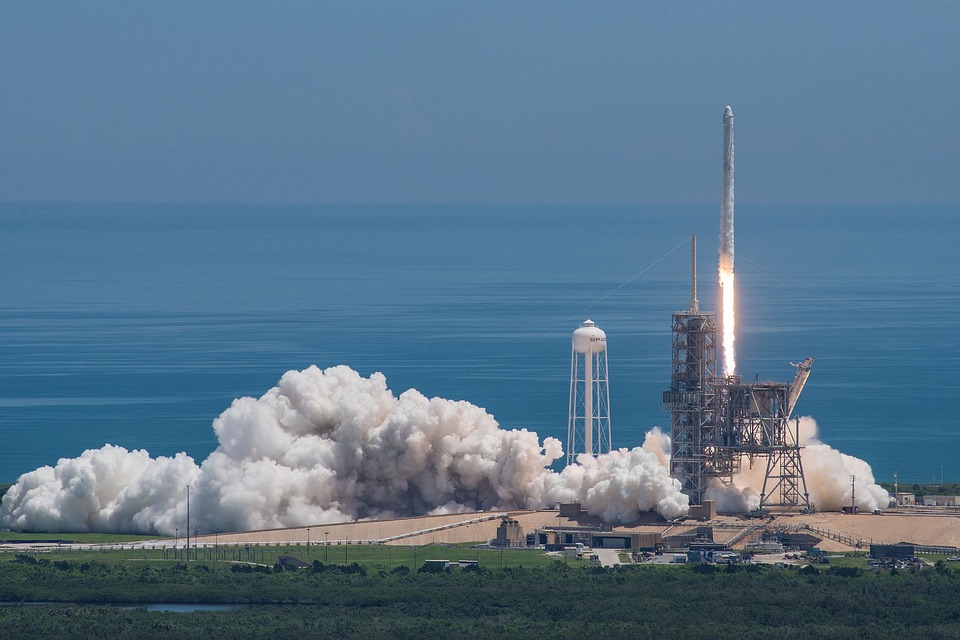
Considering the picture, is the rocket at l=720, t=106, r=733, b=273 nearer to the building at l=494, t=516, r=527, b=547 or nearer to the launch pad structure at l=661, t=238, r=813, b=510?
the launch pad structure at l=661, t=238, r=813, b=510

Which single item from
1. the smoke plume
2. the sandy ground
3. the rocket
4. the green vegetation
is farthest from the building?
the rocket

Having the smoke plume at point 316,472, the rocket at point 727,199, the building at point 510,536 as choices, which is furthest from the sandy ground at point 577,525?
the rocket at point 727,199

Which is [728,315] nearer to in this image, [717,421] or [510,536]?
[717,421]

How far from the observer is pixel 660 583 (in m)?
73.8

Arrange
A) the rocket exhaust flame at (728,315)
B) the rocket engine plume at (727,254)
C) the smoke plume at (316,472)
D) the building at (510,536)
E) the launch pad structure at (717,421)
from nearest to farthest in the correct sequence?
the building at (510,536), the launch pad structure at (717,421), the rocket engine plume at (727,254), the rocket exhaust flame at (728,315), the smoke plume at (316,472)

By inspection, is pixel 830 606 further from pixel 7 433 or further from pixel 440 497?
pixel 7 433

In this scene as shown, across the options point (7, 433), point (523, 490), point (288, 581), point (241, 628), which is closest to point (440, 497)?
point (523, 490)

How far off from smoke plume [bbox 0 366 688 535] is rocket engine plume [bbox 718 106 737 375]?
5.06 meters

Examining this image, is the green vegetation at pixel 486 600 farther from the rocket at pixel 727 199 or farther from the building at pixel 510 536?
the rocket at pixel 727 199

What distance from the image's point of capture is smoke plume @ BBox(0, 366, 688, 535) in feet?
285

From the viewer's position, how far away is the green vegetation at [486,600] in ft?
222

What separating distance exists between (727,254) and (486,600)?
2191 cm

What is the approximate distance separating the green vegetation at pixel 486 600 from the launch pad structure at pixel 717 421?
8.39 m

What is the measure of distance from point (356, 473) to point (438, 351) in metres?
69.3
